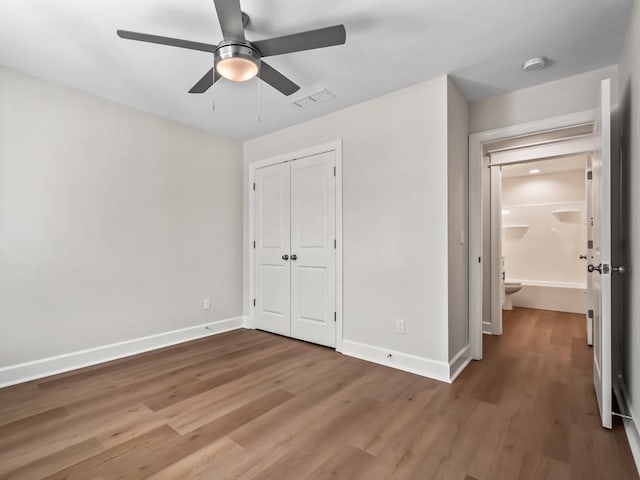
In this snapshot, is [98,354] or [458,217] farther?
[98,354]

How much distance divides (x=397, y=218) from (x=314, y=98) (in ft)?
4.55

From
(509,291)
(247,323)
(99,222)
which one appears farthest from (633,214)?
(99,222)

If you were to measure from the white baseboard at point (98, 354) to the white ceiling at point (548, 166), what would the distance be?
5.31 metres

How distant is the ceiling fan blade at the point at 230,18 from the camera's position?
4.95 ft

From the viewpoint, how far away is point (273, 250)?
4.01m

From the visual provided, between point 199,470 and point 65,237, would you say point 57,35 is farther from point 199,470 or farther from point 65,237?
point 199,470

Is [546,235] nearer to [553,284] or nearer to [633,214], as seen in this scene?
[553,284]

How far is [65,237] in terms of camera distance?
111 inches

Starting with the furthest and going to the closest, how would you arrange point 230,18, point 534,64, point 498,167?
point 498,167
point 534,64
point 230,18

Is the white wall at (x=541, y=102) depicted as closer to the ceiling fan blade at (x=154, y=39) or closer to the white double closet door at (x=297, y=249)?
the white double closet door at (x=297, y=249)

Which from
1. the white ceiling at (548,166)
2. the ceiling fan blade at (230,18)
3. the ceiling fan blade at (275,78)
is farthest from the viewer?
the white ceiling at (548,166)

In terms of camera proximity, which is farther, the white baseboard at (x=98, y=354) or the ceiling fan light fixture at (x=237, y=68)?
the white baseboard at (x=98, y=354)

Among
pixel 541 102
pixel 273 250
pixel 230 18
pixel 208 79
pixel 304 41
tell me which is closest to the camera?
pixel 230 18

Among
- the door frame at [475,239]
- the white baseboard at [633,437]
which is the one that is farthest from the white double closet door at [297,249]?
the white baseboard at [633,437]
